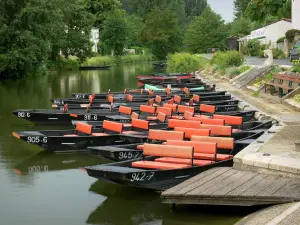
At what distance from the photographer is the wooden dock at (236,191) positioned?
877cm

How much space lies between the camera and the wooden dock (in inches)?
345

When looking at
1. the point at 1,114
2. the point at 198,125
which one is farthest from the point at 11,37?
the point at 198,125

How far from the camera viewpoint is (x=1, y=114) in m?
24.0

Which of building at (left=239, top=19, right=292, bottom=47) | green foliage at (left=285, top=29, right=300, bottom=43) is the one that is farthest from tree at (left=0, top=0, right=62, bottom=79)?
building at (left=239, top=19, right=292, bottom=47)

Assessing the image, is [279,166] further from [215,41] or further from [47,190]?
[215,41]

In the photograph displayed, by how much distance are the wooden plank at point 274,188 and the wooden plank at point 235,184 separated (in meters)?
0.50

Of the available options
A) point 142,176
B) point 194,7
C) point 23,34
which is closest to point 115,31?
point 23,34

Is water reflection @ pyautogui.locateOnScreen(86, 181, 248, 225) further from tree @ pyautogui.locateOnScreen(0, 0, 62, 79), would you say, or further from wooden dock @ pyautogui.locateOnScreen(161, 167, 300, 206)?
tree @ pyautogui.locateOnScreen(0, 0, 62, 79)

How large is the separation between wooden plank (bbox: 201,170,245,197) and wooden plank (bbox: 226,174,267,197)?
25 centimetres

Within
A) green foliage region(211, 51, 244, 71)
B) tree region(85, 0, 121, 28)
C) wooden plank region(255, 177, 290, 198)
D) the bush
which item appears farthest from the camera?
tree region(85, 0, 121, 28)

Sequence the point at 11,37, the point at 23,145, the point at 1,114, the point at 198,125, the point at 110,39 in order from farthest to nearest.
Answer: the point at 110,39, the point at 11,37, the point at 1,114, the point at 23,145, the point at 198,125

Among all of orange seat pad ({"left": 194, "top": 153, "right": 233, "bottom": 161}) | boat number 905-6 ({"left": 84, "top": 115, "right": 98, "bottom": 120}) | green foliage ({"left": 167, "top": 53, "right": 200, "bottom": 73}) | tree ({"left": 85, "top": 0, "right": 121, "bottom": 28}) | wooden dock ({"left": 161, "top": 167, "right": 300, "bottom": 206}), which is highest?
tree ({"left": 85, "top": 0, "right": 121, "bottom": 28})

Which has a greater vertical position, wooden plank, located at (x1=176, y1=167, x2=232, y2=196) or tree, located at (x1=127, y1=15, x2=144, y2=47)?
tree, located at (x1=127, y1=15, x2=144, y2=47)

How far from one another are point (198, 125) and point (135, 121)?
6.62 feet
